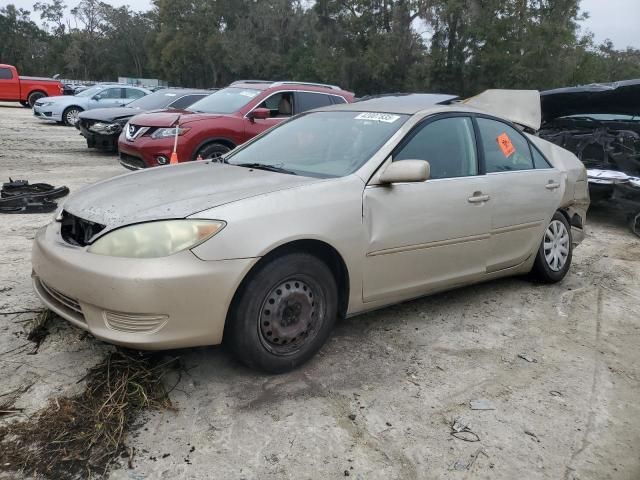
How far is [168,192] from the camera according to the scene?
3.18 metres

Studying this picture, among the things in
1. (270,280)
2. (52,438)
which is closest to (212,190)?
(270,280)

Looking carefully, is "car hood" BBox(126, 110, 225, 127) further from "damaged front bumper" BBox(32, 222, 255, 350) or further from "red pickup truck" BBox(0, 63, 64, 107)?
"red pickup truck" BBox(0, 63, 64, 107)

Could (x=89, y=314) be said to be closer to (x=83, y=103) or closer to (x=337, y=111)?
(x=337, y=111)

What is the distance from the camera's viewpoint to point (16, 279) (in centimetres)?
437

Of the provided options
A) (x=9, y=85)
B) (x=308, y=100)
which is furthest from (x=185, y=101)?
(x=9, y=85)

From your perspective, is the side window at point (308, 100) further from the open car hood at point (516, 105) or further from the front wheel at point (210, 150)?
the open car hood at point (516, 105)

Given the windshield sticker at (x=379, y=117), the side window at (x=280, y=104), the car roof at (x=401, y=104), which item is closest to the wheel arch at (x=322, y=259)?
the windshield sticker at (x=379, y=117)

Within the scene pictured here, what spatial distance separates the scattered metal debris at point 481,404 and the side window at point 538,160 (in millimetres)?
2396

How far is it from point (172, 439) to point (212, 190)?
4.38 ft

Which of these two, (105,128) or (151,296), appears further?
(105,128)

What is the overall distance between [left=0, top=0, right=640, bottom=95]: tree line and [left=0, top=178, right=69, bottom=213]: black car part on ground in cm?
3594

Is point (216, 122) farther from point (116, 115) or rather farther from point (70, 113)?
point (70, 113)

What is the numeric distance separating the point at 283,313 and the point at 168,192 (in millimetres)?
955

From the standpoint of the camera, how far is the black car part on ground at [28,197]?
668 centimetres
